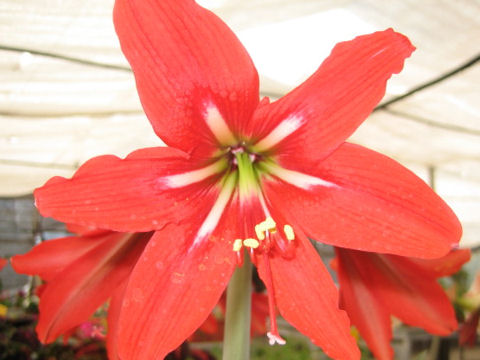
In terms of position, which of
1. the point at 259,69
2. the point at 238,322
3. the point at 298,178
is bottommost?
the point at 238,322

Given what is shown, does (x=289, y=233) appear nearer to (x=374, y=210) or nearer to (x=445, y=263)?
(x=374, y=210)

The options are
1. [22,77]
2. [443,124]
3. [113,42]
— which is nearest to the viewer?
[113,42]

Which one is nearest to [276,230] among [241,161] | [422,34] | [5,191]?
[241,161]

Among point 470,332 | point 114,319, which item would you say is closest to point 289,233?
point 114,319

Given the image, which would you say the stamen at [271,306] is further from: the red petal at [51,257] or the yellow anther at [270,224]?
the red petal at [51,257]

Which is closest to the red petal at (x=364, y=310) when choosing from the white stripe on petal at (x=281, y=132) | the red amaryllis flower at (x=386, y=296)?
the red amaryllis flower at (x=386, y=296)

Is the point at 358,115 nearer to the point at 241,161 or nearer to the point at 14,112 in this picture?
the point at 241,161
